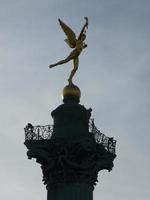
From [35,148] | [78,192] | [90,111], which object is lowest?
[78,192]

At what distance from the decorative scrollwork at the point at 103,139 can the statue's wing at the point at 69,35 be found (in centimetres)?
764

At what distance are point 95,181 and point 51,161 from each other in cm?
379

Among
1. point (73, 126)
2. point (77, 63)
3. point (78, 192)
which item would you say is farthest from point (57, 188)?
point (77, 63)

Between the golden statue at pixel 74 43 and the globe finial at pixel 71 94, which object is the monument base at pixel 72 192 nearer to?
the globe finial at pixel 71 94

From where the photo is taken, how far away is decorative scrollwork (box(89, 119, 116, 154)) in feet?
184

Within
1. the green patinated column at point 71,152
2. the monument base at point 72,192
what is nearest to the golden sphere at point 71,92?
the green patinated column at point 71,152

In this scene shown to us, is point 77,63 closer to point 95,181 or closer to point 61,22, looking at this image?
point 61,22

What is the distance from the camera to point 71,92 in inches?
2265

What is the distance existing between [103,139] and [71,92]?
4602mm

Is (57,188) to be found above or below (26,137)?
below

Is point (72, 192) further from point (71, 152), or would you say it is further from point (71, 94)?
point (71, 94)

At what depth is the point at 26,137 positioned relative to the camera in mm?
56000

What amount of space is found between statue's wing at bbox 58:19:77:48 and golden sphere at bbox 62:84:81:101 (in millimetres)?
4530

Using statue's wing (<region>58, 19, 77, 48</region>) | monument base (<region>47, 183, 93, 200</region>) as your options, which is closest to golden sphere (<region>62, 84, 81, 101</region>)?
statue's wing (<region>58, 19, 77, 48</region>)
